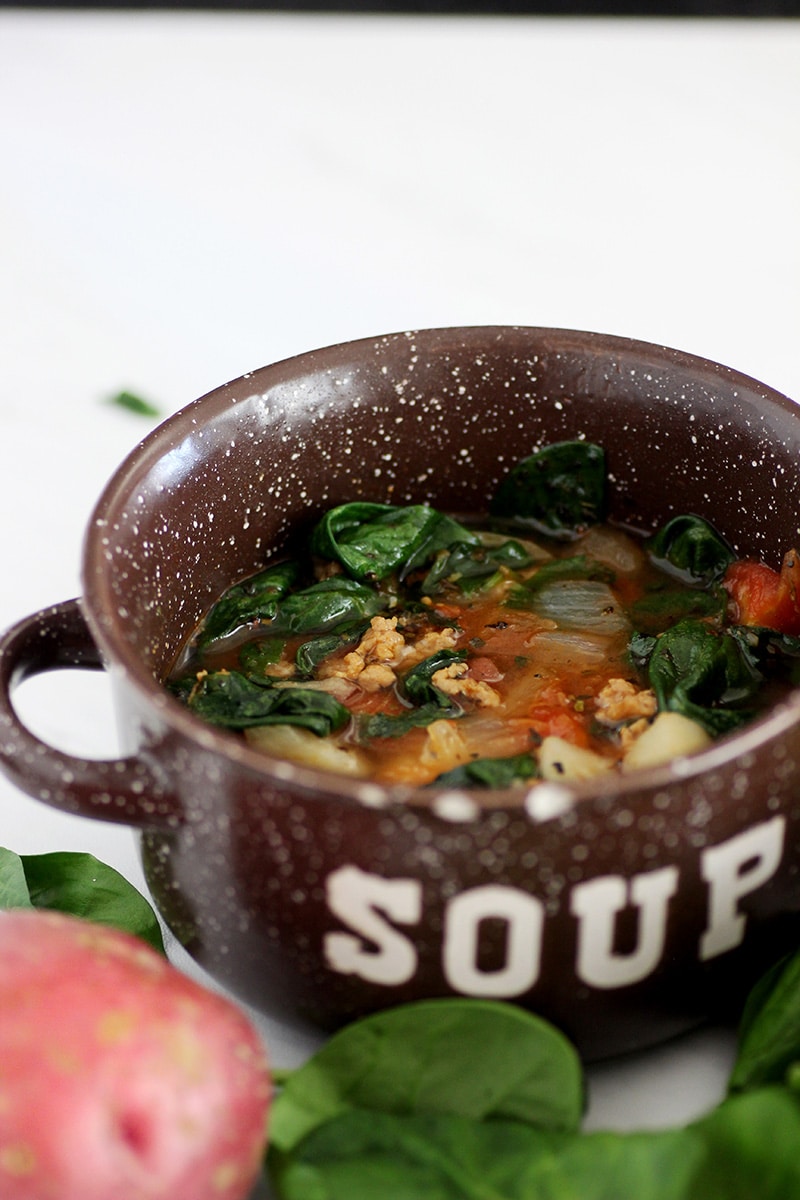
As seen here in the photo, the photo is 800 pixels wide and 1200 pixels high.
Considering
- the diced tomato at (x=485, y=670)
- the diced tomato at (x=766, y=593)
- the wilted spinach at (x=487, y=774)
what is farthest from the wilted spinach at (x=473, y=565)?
the wilted spinach at (x=487, y=774)

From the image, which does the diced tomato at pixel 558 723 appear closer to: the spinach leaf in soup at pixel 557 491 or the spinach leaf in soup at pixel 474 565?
the spinach leaf in soup at pixel 474 565

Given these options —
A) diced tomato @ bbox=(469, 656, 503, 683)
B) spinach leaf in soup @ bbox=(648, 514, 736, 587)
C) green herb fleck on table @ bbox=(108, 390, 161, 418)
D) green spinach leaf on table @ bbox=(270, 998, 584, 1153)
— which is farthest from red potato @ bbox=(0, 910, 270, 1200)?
green herb fleck on table @ bbox=(108, 390, 161, 418)

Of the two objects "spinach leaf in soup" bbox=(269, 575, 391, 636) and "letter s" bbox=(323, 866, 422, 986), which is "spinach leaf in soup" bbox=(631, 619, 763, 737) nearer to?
"spinach leaf in soup" bbox=(269, 575, 391, 636)

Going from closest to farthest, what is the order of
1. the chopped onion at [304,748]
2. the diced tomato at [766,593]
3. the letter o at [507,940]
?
the letter o at [507,940] < the chopped onion at [304,748] < the diced tomato at [766,593]

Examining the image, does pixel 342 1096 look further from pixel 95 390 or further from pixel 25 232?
pixel 25 232

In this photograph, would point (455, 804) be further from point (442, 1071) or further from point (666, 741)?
point (666, 741)

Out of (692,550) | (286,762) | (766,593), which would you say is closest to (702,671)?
(766,593)
